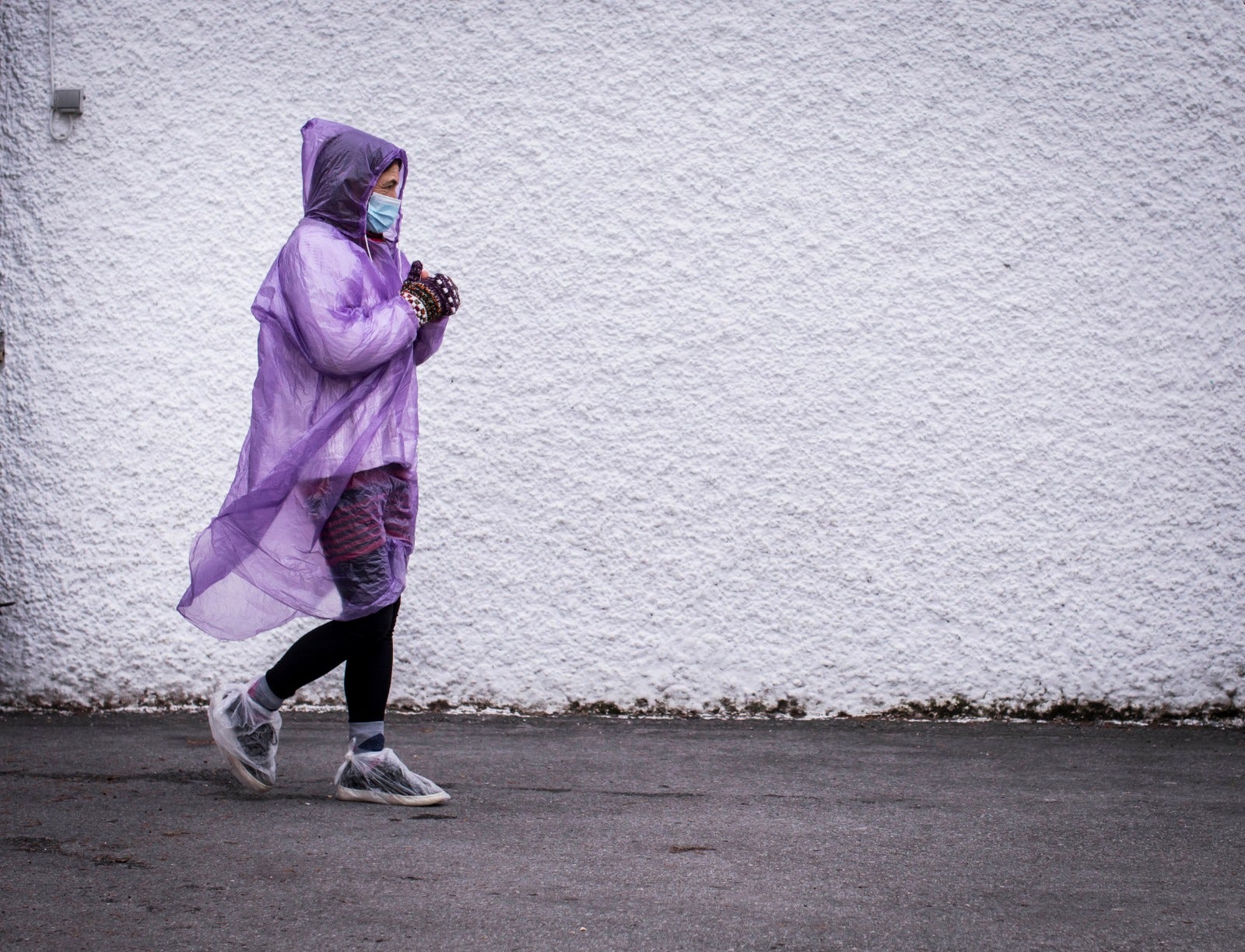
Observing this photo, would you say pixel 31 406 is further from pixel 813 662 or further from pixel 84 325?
pixel 813 662

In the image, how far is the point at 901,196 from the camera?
4.50 meters

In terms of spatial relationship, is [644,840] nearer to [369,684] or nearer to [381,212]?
[369,684]

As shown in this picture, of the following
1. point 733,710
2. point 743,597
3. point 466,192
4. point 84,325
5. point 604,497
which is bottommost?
point 733,710

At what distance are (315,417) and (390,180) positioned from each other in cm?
65

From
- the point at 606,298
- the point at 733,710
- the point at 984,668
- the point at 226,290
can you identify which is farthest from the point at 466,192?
the point at 984,668

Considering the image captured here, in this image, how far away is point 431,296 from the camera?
11.0 ft

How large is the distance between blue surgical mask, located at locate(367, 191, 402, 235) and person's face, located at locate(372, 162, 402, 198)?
1 cm

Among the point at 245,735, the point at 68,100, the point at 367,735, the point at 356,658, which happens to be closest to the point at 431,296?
the point at 356,658

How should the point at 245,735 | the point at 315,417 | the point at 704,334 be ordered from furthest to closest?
the point at 704,334
the point at 245,735
the point at 315,417

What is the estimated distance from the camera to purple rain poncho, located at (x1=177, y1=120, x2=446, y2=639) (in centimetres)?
324

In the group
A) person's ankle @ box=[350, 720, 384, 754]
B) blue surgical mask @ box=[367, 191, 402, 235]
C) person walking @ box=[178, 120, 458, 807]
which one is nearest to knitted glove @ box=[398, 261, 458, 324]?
person walking @ box=[178, 120, 458, 807]

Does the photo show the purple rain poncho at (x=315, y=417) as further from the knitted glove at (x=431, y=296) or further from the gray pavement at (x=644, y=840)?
the gray pavement at (x=644, y=840)

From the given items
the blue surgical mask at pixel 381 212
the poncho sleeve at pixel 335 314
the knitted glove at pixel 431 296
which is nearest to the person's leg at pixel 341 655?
the poncho sleeve at pixel 335 314

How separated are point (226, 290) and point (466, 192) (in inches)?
35.9
